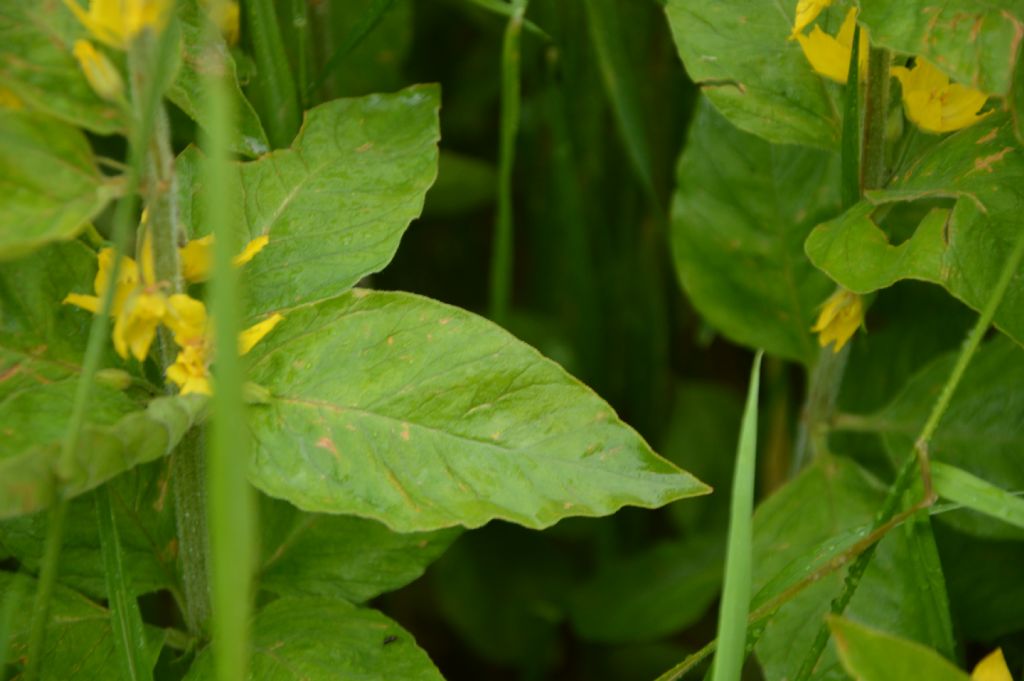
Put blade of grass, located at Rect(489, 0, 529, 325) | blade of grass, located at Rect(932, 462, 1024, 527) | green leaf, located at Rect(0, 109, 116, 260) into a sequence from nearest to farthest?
green leaf, located at Rect(0, 109, 116, 260) < blade of grass, located at Rect(932, 462, 1024, 527) < blade of grass, located at Rect(489, 0, 529, 325)

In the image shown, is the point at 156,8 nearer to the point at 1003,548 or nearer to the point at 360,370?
the point at 360,370

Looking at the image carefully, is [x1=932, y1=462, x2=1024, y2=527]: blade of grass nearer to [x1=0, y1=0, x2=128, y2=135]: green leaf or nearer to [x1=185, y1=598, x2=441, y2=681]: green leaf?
[x1=185, y1=598, x2=441, y2=681]: green leaf

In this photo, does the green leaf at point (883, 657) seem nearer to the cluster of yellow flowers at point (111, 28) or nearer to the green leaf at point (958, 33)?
the green leaf at point (958, 33)

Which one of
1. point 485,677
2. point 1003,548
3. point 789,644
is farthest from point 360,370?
point 485,677

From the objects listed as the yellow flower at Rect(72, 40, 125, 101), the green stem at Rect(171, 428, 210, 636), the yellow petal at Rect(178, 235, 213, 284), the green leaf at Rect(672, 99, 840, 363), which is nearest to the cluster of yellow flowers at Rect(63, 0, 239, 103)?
the yellow flower at Rect(72, 40, 125, 101)

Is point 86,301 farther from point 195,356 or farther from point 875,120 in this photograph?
point 875,120
